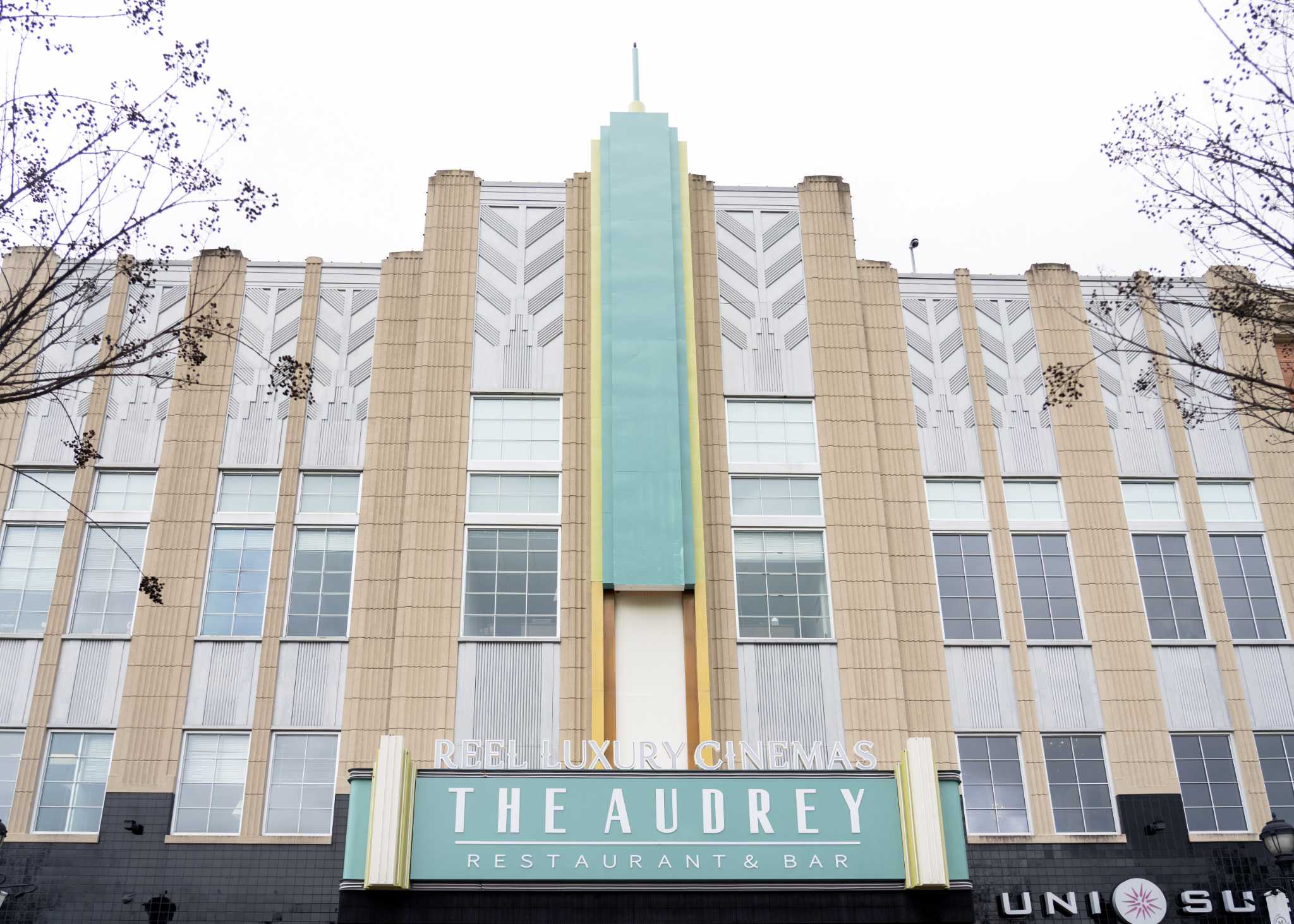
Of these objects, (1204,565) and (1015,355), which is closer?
(1204,565)

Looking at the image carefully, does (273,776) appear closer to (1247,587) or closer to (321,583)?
(321,583)

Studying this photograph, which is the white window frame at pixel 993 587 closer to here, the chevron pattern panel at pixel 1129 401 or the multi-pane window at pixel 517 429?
the chevron pattern panel at pixel 1129 401

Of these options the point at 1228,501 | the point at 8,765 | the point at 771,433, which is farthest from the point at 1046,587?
the point at 8,765

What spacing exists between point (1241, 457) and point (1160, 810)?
9057 mm

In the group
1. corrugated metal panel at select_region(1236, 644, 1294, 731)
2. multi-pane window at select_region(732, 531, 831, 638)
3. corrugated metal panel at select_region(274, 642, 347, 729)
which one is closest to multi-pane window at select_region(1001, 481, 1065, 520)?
multi-pane window at select_region(732, 531, 831, 638)

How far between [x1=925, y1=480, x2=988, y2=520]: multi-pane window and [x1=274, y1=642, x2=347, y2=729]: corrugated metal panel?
44.5 ft

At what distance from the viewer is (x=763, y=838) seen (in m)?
22.1

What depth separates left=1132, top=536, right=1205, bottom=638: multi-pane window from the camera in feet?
92.4

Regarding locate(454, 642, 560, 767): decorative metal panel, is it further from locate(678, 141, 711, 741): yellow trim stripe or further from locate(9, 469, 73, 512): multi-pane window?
locate(9, 469, 73, 512): multi-pane window

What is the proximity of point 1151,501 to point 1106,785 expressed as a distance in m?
6.96

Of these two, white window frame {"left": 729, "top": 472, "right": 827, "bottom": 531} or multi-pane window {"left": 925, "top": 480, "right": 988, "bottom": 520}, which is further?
multi-pane window {"left": 925, "top": 480, "right": 988, "bottom": 520}

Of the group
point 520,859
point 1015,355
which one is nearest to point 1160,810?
point 1015,355

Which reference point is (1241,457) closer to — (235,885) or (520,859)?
(520,859)

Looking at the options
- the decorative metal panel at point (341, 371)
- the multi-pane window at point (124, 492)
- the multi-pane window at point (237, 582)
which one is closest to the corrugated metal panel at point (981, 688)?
A: the decorative metal panel at point (341, 371)
